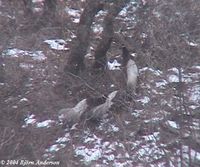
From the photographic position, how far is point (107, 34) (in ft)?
22.3

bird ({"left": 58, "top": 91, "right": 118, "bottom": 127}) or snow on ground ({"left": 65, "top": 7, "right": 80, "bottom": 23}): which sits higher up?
snow on ground ({"left": 65, "top": 7, "right": 80, "bottom": 23})

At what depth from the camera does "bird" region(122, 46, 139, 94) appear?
6.57 meters

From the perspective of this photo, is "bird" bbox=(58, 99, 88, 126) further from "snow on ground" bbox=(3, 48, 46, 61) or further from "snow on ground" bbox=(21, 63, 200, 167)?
"snow on ground" bbox=(3, 48, 46, 61)

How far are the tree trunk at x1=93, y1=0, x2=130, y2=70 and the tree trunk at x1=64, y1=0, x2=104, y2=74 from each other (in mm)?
219

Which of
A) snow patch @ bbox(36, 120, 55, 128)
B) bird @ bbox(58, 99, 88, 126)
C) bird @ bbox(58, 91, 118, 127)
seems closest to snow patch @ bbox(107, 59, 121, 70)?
bird @ bbox(58, 91, 118, 127)

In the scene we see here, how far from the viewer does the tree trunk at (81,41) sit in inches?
267

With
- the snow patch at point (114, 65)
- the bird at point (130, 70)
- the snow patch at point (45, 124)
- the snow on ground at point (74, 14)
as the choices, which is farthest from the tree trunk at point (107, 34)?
the snow on ground at point (74, 14)

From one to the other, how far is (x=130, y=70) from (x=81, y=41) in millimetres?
861

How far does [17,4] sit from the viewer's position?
8914 millimetres

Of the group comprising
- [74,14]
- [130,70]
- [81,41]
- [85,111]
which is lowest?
[85,111]

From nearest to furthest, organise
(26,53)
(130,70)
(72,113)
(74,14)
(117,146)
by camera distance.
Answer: (117,146)
(72,113)
(130,70)
(26,53)
(74,14)

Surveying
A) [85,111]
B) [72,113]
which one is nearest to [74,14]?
[85,111]

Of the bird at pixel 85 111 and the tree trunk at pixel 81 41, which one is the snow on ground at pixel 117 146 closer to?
the bird at pixel 85 111

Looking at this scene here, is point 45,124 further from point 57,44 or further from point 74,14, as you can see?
point 74,14
